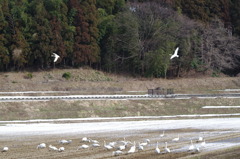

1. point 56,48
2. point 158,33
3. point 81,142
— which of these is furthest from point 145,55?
point 81,142

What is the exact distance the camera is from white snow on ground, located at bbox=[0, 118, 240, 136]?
113ft

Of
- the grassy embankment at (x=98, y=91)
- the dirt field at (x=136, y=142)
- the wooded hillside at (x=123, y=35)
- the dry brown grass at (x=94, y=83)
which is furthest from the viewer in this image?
the wooded hillside at (x=123, y=35)

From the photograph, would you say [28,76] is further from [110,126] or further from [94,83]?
[110,126]

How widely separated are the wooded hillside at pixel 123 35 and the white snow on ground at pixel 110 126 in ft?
90.2

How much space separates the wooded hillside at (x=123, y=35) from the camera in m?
66.1

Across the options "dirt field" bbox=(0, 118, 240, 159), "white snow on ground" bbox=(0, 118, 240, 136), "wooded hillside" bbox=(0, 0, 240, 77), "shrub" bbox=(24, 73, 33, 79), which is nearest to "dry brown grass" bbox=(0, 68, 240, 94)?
"shrub" bbox=(24, 73, 33, 79)

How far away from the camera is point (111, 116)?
4488cm

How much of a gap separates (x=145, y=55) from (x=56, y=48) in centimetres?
1221

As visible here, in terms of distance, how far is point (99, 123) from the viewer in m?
40.3

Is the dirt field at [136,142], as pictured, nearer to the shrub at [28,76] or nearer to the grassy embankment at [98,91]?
the grassy embankment at [98,91]

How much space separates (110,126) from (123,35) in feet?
113

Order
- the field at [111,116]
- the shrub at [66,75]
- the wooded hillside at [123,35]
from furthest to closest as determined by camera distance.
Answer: the shrub at [66,75]
the wooded hillside at [123,35]
the field at [111,116]

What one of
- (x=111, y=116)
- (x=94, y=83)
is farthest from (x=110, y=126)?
(x=94, y=83)

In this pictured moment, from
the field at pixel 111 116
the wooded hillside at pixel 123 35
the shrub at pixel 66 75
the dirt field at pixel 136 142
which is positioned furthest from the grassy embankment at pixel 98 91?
the dirt field at pixel 136 142
